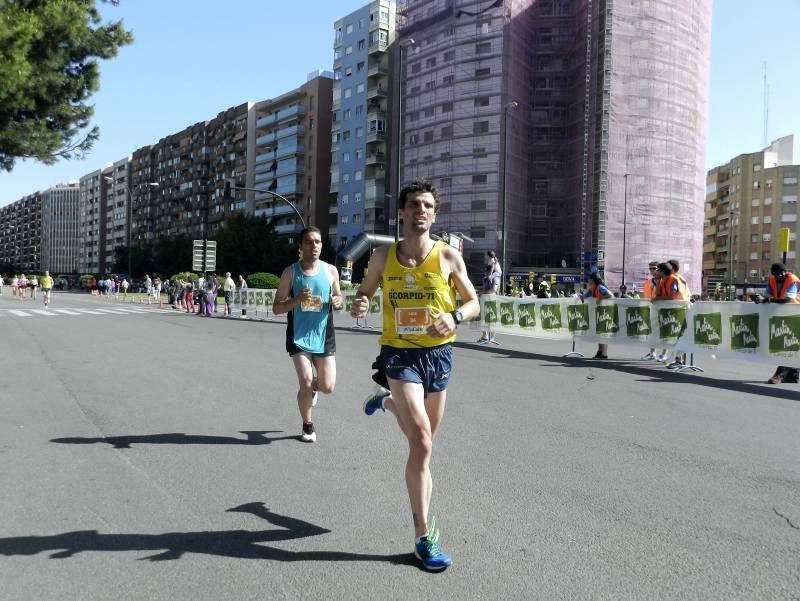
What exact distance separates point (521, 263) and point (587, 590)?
56.4 m

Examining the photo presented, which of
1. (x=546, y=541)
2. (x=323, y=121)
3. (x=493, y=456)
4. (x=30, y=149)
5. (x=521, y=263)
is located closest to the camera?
(x=546, y=541)

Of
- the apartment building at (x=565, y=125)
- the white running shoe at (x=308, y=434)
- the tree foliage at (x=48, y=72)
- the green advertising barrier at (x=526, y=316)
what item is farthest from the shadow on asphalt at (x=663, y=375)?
the apartment building at (x=565, y=125)

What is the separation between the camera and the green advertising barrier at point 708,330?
11.1 m

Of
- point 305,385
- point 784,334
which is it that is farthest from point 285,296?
point 784,334

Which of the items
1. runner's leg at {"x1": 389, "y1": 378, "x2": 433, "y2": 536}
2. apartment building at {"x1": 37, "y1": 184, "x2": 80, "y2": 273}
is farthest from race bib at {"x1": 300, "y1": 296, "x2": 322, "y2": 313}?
apartment building at {"x1": 37, "y1": 184, "x2": 80, "y2": 273}

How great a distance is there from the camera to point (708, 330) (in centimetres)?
1128

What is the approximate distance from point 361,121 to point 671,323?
224 feet

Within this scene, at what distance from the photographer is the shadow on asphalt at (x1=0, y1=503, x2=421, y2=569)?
3.32 metres

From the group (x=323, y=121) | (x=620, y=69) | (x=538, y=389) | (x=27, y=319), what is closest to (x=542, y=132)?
(x=620, y=69)

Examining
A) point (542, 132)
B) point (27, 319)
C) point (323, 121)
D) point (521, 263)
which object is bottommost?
point (27, 319)

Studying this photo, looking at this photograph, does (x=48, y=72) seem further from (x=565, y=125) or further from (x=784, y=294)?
(x=565, y=125)

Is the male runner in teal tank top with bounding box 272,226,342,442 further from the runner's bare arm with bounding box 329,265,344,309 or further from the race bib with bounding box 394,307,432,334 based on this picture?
the race bib with bounding box 394,307,432,334

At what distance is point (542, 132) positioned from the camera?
59469mm

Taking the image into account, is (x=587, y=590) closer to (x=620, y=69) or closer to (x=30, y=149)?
(x=30, y=149)
